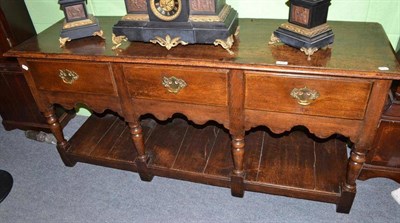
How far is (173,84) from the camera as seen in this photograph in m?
1.63

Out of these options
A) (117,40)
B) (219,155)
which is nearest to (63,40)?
(117,40)

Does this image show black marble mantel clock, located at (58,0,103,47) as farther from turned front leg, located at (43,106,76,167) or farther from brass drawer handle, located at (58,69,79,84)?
turned front leg, located at (43,106,76,167)

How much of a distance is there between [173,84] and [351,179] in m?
1.04

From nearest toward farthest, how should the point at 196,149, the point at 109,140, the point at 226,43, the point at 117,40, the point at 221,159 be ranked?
1. the point at 226,43
2. the point at 117,40
3. the point at 221,159
4. the point at 196,149
5. the point at 109,140

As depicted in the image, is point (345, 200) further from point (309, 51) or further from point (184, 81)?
point (184, 81)

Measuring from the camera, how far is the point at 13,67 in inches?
93.0

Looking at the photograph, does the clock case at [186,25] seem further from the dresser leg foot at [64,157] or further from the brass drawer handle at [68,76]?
the dresser leg foot at [64,157]

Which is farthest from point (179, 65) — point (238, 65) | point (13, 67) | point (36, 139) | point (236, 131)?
point (36, 139)

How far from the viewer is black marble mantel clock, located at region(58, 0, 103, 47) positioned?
179 cm

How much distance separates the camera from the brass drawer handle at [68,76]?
1776 mm

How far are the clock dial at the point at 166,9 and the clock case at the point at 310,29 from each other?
1.69 feet

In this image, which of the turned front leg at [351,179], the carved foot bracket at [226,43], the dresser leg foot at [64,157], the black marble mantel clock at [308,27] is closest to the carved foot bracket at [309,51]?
the black marble mantel clock at [308,27]

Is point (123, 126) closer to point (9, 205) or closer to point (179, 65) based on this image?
point (9, 205)

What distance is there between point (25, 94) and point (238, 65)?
183 centimetres
